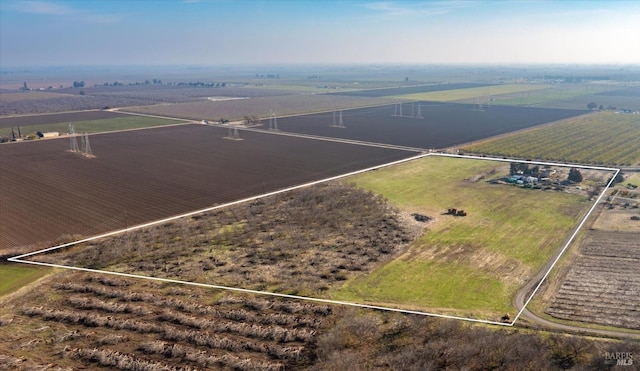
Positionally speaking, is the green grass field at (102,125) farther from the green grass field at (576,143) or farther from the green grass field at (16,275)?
the green grass field at (576,143)

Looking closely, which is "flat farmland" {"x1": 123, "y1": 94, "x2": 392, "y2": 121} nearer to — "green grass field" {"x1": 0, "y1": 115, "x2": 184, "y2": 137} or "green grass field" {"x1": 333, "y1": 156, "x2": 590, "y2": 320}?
"green grass field" {"x1": 0, "y1": 115, "x2": 184, "y2": 137}

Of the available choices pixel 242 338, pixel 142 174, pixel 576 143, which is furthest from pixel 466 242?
pixel 576 143

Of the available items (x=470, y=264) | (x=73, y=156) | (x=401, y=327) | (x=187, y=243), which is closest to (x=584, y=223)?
(x=470, y=264)

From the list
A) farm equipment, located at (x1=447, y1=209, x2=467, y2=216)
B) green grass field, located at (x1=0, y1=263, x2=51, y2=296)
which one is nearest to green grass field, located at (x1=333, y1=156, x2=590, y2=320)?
farm equipment, located at (x1=447, y1=209, x2=467, y2=216)

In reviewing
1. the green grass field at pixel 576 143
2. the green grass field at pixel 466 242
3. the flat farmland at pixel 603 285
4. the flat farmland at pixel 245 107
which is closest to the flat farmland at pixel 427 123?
the green grass field at pixel 576 143

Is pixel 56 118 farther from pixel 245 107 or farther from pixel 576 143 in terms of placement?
pixel 576 143

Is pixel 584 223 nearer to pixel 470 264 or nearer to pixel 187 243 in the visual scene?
pixel 470 264
